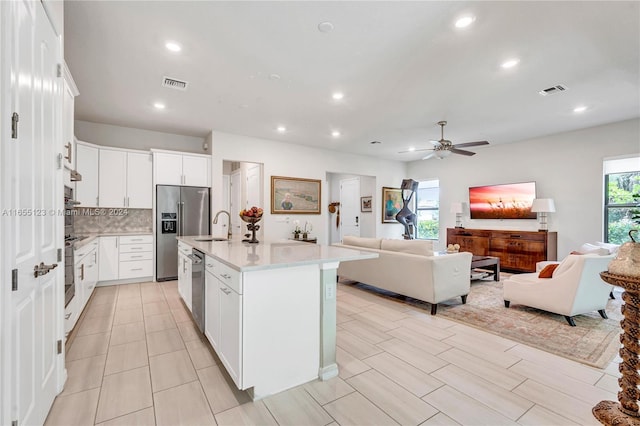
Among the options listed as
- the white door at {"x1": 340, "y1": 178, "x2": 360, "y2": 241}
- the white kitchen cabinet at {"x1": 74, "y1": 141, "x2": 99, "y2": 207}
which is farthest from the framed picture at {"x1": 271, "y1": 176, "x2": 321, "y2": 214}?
the white kitchen cabinet at {"x1": 74, "y1": 141, "x2": 99, "y2": 207}

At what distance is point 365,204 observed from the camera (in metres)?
8.37

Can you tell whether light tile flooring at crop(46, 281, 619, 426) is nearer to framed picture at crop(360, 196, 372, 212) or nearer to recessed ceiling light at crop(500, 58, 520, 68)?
recessed ceiling light at crop(500, 58, 520, 68)

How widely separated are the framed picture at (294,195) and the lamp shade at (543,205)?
14.5ft

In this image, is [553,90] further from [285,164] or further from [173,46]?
[285,164]

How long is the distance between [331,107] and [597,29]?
9.53 feet

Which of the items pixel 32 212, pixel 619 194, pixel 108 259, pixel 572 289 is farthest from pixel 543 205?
pixel 108 259

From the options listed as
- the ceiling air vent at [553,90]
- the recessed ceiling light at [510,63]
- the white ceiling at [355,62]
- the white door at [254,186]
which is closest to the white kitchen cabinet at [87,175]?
the white ceiling at [355,62]

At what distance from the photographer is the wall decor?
27.0 ft

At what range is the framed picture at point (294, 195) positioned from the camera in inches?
247

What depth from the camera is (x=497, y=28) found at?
8.21 feet

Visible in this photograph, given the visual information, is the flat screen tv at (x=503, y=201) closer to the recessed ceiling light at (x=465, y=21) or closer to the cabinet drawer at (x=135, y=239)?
the recessed ceiling light at (x=465, y=21)

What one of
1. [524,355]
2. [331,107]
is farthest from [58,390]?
[331,107]

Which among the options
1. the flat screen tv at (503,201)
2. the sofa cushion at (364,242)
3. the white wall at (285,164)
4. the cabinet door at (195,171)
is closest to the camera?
the sofa cushion at (364,242)

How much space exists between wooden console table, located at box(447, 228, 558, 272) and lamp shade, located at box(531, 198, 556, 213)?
43 cm
